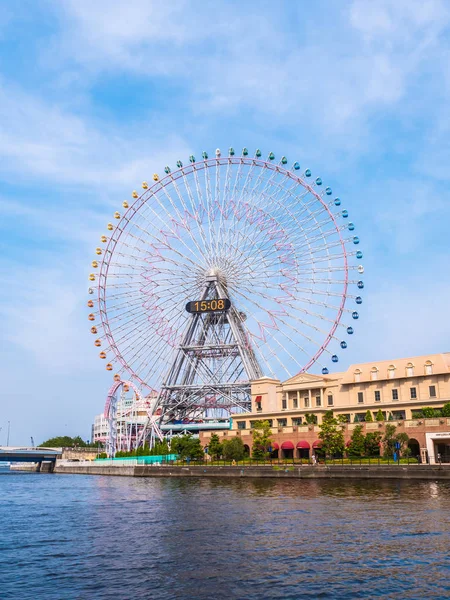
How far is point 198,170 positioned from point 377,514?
7436cm

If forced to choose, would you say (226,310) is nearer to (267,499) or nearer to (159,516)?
(267,499)

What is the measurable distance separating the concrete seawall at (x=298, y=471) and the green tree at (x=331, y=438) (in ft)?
27.3

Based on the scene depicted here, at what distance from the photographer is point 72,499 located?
212 feet

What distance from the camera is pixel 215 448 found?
104312mm

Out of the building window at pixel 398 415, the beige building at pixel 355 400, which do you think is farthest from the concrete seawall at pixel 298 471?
the building window at pixel 398 415

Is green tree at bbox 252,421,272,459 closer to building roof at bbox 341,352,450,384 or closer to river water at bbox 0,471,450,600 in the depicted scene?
building roof at bbox 341,352,450,384

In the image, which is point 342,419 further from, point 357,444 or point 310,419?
point 357,444

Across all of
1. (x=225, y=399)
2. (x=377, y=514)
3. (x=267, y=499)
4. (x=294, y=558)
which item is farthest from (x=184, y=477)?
(x=294, y=558)

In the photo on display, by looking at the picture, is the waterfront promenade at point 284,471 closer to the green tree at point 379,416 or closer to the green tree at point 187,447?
the green tree at point 187,447

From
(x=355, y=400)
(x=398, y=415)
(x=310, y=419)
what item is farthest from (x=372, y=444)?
(x=310, y=419)

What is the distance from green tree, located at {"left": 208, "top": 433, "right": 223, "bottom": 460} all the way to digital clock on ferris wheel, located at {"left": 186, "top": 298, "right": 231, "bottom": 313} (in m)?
22.4

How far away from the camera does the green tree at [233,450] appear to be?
101m

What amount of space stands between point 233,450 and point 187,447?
11.9 meters

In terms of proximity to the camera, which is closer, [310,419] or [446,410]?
[446,410]
